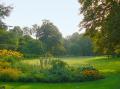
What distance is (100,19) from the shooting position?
1555 inches

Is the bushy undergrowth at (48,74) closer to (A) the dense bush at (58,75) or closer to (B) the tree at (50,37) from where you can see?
(A) the dense bush at (58,75)

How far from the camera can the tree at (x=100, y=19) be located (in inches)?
1471

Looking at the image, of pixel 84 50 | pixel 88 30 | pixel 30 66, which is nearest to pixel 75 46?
pixel 84 50

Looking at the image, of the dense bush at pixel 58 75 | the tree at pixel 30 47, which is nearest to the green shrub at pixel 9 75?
the dense bush at pixel 58 75

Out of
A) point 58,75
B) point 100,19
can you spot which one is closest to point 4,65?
point 58,75

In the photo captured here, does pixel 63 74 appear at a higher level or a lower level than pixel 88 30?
lower

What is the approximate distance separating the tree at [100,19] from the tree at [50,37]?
87.3 meters

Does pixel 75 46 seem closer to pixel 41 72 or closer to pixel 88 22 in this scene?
pixel 88 22

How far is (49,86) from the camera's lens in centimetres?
2228

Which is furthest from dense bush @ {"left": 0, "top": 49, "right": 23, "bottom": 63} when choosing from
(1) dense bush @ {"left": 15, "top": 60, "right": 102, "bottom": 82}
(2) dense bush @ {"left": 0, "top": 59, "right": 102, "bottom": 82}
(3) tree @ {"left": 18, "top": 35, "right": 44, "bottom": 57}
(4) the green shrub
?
(3) tree @ {"left": 18, "top": 35, "right": 44, "bottom": 57}

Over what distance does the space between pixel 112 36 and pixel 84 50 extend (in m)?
95.5

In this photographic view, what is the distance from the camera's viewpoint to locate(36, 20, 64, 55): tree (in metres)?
130

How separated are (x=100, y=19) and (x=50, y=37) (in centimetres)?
9335

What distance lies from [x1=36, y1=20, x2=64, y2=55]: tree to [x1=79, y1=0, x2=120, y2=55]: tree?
87.3 m
